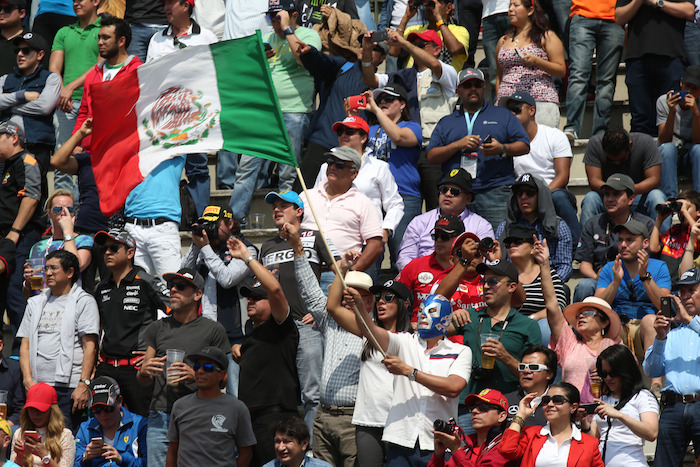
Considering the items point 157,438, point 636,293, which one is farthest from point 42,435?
point 636,293

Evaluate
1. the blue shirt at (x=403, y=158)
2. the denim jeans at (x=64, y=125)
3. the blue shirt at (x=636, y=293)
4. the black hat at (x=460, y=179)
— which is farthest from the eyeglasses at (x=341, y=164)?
the denim jeans at (x=64, y=125)

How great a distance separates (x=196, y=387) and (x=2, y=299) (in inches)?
125

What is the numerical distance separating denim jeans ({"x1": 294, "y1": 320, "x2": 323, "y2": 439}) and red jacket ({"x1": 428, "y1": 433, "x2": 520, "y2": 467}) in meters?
1.66

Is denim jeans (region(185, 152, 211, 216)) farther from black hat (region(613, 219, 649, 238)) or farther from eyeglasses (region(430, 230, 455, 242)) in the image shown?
black hat (region(613, 219, 649, 238))

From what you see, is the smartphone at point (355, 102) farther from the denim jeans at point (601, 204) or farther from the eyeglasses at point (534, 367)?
the eyeglasses at point (534, 367)

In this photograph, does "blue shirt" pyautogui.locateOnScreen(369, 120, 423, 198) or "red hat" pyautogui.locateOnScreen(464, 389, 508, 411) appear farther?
"blue shirt" pyautogui.locateOnScreen(369, 120, 423, 198)

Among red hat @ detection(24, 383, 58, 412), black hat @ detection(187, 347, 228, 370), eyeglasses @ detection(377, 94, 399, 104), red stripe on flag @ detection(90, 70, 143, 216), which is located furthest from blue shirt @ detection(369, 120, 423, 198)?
red hat @ detection(24, 383, 58, 412)

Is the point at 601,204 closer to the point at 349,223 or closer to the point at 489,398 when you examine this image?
the point at 349,223

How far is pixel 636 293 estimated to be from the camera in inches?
369

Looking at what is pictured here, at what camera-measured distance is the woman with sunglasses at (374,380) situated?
807cm

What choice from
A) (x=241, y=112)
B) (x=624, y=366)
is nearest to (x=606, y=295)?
(x=624, y=366)

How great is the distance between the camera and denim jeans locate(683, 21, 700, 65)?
11930 millimetres

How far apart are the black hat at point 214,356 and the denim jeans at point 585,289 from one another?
3103mm

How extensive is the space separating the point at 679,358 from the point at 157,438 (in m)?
3.89
